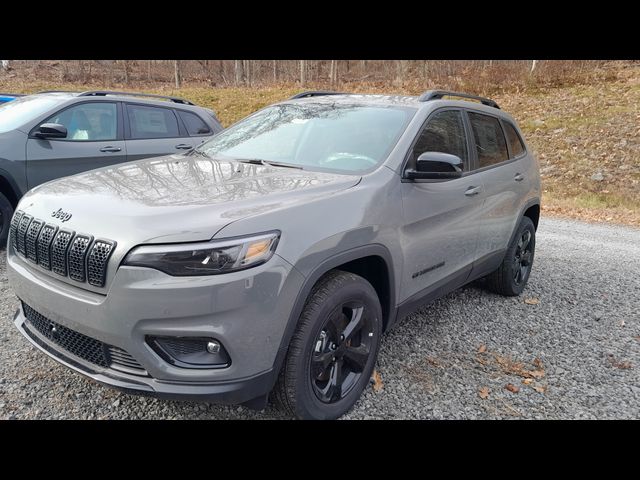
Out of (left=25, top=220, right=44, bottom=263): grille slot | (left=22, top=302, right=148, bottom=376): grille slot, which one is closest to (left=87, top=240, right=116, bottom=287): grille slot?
(left=22, top=302, right=148, bottom=376): grille slot

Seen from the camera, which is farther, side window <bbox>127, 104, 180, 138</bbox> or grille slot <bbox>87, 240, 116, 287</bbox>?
side window <bbox>127, 104, 180, 138</bbox>

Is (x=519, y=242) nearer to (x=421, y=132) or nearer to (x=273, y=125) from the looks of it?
(x=421, y=132)

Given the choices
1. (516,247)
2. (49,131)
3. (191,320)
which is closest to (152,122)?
(49,131)

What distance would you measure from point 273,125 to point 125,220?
180 cm

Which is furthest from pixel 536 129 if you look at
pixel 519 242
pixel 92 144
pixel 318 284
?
pixel 318 284

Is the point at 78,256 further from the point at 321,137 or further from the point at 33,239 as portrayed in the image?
the point at 321,137

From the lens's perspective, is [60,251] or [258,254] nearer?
[258,254]

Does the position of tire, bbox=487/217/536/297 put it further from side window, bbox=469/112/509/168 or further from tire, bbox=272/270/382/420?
tire, bbox=272/270/382/420

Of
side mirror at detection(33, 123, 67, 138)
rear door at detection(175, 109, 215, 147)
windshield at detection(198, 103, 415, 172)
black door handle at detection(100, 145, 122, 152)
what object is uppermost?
windshield at detection(198, 103, 415, 172)

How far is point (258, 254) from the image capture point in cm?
A: 205

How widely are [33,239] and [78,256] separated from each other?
0.44 meters

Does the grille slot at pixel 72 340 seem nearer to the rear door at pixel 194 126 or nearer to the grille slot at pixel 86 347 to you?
the grille slot at pixel 86 347

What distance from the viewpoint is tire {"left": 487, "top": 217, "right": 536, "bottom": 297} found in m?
4.44

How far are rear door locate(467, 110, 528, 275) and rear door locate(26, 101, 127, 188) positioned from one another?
13.9 feet
